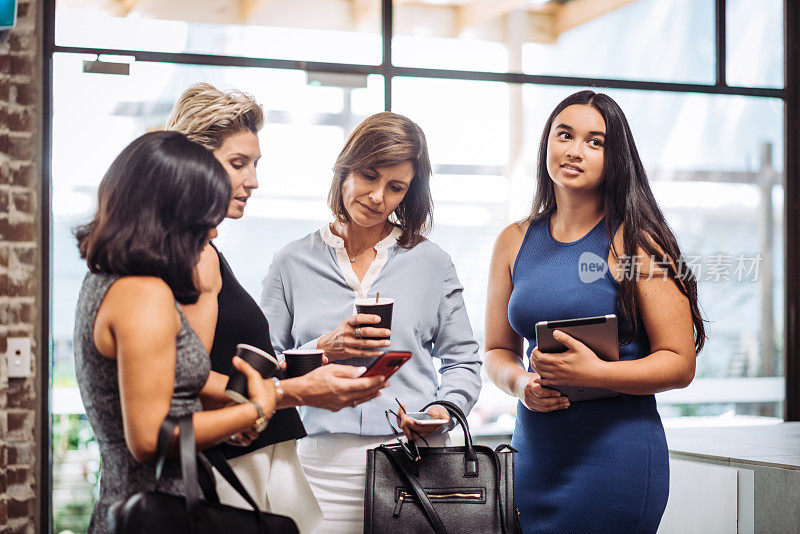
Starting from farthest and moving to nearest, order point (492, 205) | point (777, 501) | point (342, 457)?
point (492, 205) → point (777, 501) → point (342, 457)

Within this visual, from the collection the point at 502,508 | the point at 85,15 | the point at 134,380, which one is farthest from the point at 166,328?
the point at 85,15

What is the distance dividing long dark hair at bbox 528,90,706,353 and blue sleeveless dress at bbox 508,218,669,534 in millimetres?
39

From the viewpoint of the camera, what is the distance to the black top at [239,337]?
4.99 feet

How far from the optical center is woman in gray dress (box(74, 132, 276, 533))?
1209mm

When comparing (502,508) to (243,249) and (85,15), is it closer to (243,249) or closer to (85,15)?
(243,249)

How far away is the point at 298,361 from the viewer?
5.53 ft

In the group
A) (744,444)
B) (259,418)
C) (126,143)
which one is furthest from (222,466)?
(126,143)

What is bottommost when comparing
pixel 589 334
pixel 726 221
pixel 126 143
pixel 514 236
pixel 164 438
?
pixel 164 438

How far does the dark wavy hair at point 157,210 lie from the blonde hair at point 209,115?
43cm

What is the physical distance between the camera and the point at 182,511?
1204 millimetres

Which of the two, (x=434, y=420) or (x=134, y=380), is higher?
(x=134, y=380)

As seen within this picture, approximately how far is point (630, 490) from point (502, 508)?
0.30m

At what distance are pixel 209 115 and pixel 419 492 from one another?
96 cm

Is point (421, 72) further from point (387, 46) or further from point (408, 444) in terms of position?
point (408, 444)
